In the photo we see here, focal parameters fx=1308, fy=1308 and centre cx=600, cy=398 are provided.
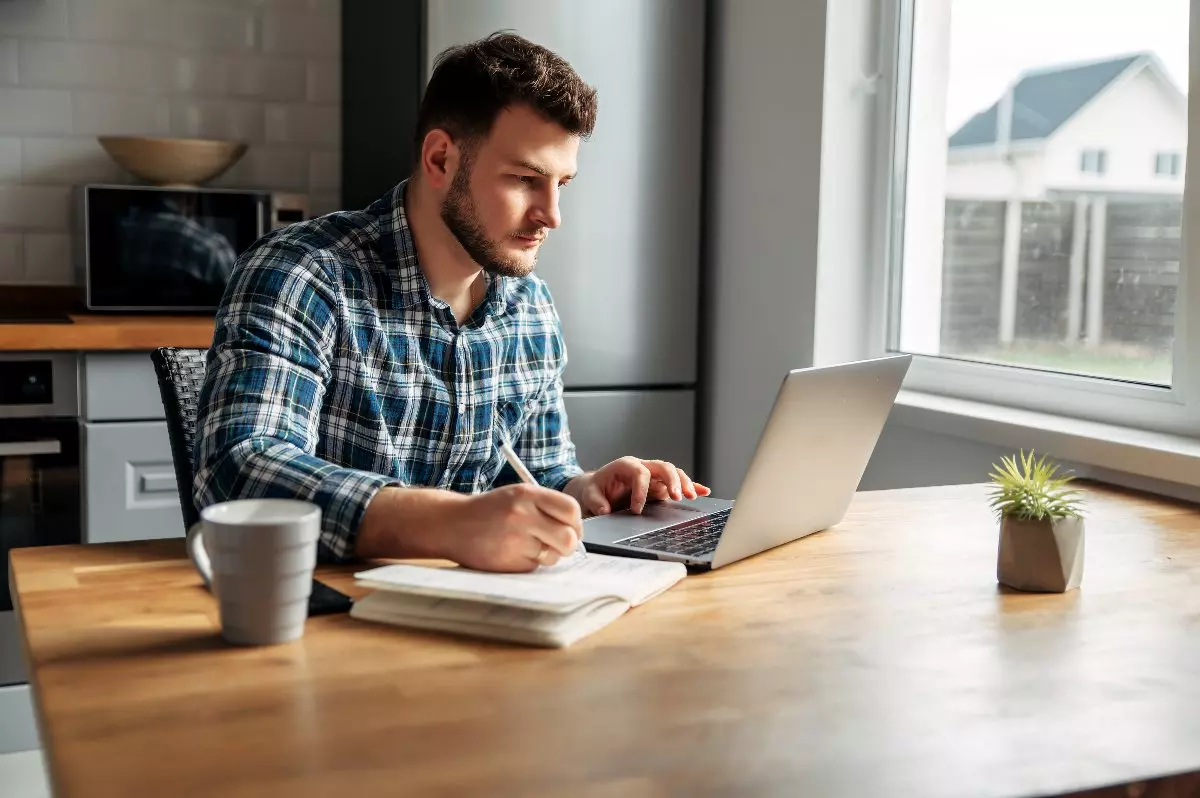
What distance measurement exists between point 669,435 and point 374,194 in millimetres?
942

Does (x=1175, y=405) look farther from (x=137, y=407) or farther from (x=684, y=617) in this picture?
(x=137, y=407)

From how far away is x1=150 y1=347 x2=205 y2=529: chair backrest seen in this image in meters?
1.70

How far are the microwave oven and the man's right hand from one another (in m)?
1.88

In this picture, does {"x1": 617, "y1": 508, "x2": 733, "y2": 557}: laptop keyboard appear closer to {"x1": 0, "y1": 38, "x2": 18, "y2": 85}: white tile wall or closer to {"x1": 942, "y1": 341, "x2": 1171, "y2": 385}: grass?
{"x1": 942, "y1": 341, "x2": 1171, "y2": 385}: grass

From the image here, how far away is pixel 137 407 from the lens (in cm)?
275

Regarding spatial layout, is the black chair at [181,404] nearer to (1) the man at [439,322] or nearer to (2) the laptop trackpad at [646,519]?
(1) the man at [439,322]

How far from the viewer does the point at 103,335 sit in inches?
105

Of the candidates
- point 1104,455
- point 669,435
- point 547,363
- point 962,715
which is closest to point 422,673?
point 962,715

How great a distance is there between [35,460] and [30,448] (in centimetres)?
4

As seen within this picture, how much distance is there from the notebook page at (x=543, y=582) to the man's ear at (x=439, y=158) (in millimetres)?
732

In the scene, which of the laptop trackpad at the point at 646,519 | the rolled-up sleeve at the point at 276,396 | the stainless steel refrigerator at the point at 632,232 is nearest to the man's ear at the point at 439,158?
the rolled-up sleeve at the point at 276,396

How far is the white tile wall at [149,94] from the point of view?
319 centimetres

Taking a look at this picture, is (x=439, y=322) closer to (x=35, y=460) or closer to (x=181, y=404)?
(x=181, y=404)

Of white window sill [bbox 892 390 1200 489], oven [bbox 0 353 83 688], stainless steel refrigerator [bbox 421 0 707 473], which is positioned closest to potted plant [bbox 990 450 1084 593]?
white window sill [bbox 892 390 1200 489]
